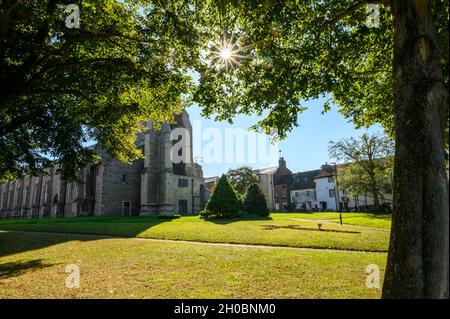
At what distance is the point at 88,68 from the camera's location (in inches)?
443

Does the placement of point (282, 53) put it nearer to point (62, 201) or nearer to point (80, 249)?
point (80, 249)

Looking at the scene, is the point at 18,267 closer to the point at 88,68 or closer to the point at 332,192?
the point at 88,68

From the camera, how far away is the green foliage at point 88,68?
9547 mm

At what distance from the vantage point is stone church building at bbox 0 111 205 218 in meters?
44.4

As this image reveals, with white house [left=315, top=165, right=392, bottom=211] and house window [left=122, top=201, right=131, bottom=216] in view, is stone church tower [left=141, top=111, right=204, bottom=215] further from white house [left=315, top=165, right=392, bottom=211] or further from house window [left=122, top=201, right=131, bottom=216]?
white house [left=315, top=165, right=392, bottom=211]

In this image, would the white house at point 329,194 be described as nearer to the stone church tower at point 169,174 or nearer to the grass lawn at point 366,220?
the grass lawn at point 366,220

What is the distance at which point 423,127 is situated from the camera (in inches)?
153

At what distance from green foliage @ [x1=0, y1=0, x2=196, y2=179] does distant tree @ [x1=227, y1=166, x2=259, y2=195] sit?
2123 inches

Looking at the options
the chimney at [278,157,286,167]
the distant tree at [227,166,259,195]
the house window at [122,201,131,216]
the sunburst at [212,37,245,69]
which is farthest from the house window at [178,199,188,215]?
the chimney at [278,157,286,167]

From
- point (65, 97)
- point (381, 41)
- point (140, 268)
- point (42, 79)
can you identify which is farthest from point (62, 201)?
point (381, 41)

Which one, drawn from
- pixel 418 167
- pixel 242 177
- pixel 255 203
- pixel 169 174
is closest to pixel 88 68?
pixel 418 167

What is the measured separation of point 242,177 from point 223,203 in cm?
3743

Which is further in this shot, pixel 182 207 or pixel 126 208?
pixel 182 207

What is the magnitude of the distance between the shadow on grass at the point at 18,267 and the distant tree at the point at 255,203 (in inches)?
1054
